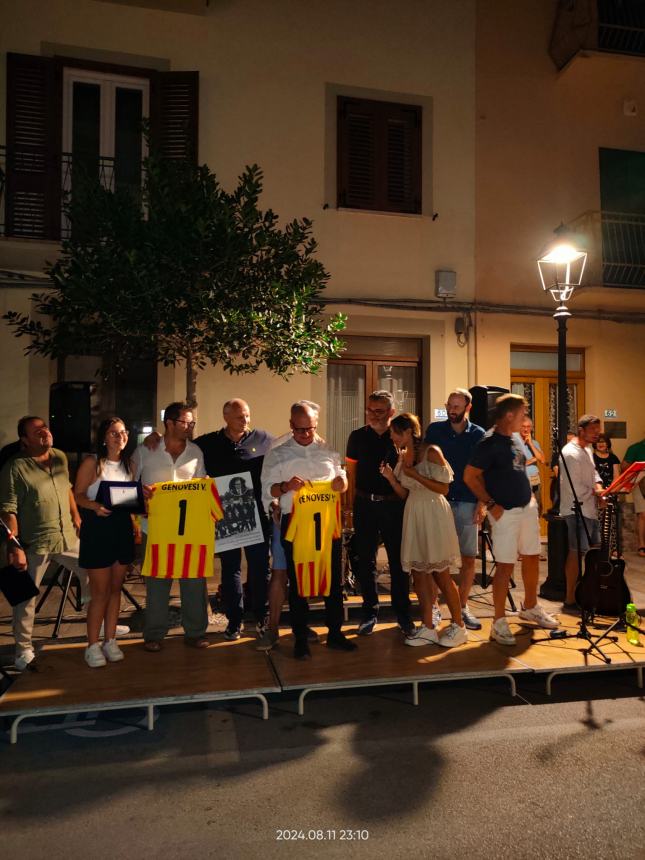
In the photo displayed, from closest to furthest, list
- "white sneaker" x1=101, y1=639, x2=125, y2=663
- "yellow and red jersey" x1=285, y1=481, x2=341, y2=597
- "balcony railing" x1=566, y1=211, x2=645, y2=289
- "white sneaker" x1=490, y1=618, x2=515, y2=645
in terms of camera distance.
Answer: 1. "white sneaker" x1=101, y1=639, x2=125, y2=663
2. "yellow and red jersey" x1=285, y1=481, x2=341, y2=597
3. "white sneaker" x1=490, y1=618, x2=515, y2=645
4. "balcony railing" x1=566, y1=211, x2=645, y2=289

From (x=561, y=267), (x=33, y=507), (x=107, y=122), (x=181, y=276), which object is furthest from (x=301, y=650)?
(x=107, y=122)

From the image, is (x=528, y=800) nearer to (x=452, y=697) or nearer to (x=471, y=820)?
(x=471, y=820)

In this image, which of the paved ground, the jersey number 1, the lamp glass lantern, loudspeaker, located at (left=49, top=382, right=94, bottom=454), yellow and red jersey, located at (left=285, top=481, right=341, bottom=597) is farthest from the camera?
loudspeaker, located at (left=49, top=382, right=94, bottom=454)

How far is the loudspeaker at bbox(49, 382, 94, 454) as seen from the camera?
765cm

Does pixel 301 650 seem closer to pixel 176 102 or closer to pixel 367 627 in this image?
pixel 367 627

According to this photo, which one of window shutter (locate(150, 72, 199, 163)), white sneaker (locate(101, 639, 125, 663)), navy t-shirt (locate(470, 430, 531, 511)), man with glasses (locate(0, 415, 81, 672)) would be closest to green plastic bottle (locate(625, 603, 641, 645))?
navy t-shirt (locate(470, 430, 531, 511))

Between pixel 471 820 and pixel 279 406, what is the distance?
6943 mm

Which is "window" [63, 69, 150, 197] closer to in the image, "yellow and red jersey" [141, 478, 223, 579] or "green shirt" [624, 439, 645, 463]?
"yellow and red jersey" [141, 478, 223, 579]

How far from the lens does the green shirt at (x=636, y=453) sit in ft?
32.6

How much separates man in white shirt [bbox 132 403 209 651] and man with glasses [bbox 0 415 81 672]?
0.68m

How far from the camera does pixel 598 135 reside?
1093 cm

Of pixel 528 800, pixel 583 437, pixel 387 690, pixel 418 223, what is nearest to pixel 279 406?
pixel 418 223

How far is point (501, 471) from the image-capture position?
16.5 feet

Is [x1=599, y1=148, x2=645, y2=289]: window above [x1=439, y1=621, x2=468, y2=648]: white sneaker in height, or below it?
above
